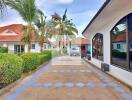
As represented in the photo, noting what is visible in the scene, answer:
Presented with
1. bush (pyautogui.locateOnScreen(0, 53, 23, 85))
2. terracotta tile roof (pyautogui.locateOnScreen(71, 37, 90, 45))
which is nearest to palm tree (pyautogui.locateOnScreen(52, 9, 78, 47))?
terracotta tile roof (pyautogui.locateOnScreen(71, 37, 90, 45))

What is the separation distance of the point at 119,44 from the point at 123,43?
0.81 meters

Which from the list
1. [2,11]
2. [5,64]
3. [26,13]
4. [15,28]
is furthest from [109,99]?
[15,28]

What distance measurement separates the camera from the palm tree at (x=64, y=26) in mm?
46281

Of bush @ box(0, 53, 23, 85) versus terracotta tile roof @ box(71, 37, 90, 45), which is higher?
terracotta tile roof @ box(71, 37, 90, 45)

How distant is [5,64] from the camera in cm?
884

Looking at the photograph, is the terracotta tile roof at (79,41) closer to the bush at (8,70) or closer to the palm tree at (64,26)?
the palm tree at (64,26)

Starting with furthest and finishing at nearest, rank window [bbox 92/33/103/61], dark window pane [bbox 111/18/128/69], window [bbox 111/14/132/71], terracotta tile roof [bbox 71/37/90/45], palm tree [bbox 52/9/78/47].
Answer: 1. terracotta tile roof [bbox 71/37/90/45]
2. palm tree [bbox 52/9/78/47]
3. window [bbox 92/33/103/61]
4. dark window pane [bbox 111/18/128/69]
5. window [bbox 111/14/132/71]

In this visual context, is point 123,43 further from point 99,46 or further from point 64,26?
point 64,26

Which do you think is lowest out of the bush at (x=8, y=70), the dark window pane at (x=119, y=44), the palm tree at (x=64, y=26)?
the bush at (x=8, y=70)

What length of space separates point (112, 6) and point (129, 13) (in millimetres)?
1224

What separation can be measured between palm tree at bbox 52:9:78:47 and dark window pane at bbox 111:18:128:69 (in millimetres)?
33705

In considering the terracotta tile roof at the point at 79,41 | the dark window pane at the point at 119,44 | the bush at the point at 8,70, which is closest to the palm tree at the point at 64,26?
the terracotta tile roof at the point at 79,41

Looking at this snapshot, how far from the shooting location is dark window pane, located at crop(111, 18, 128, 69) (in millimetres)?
10733

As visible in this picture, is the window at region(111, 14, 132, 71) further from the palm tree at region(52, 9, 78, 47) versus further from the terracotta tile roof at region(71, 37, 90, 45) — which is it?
the terracotta tile roof at region(71, 37, 90, 45)
